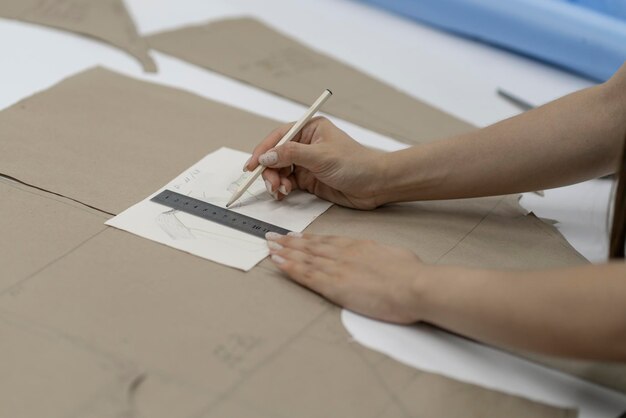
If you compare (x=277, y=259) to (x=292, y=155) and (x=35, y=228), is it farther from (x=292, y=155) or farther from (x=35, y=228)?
(x=35, y=228)

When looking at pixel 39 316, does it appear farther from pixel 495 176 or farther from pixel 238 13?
pixel 238 13

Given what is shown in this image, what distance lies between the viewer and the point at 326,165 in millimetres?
1322

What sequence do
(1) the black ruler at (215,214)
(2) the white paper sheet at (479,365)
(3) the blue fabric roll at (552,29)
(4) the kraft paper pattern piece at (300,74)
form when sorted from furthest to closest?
(3) the blue fabric roll at (552,29)
(4) the kraft paper pattern piece at (300,74)
(1) the black ruler at (215,214)
(2) the white paper sheet at (479,365)

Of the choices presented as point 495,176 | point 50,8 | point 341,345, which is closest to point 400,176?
point 495,176

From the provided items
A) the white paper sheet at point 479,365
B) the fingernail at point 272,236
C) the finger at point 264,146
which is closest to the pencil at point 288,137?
the finger at point 264,146

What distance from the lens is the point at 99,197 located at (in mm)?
1336

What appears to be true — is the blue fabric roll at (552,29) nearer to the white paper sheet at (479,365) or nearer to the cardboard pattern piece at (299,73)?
the cardboard pattern piece at (299,73)

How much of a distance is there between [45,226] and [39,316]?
0.72ft

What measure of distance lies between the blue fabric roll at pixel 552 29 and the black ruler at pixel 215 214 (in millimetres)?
1022

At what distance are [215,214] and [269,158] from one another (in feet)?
0.42

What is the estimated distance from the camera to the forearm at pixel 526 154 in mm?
1290

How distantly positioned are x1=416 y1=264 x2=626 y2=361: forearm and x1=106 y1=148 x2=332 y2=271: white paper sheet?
313 millimetres

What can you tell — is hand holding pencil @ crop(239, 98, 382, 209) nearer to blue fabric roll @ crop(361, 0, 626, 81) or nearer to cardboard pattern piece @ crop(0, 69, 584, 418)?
cardboard pattern piece @ crop(0, 69, 584, 418)

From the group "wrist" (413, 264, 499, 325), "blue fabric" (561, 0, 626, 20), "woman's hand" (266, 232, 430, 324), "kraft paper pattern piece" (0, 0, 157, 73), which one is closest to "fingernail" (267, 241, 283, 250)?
"woman's hand" (266, 232, 430, 324)
